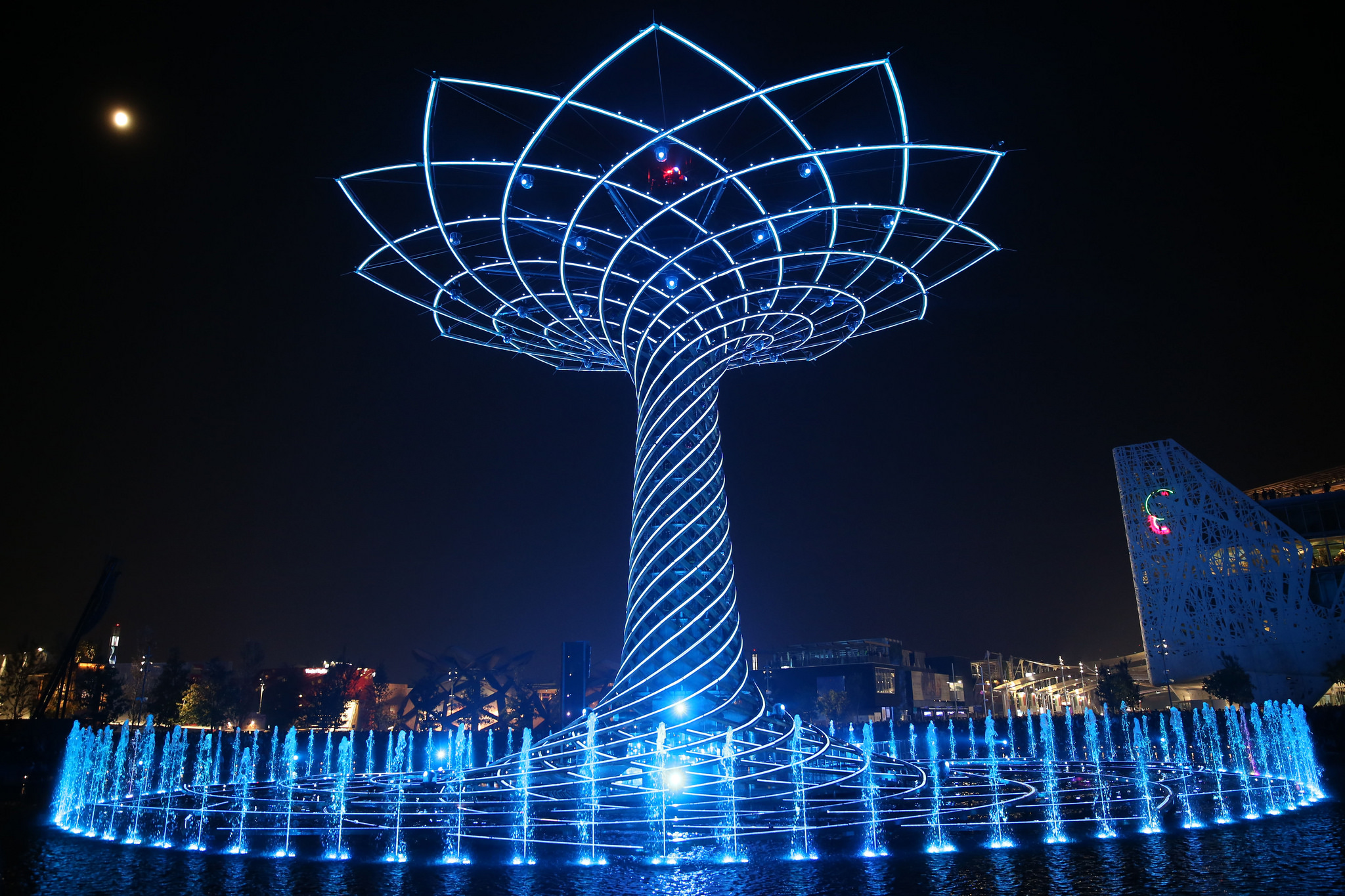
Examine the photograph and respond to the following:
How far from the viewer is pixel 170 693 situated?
176 feet

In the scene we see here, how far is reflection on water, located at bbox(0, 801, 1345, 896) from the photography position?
1158 centimetres

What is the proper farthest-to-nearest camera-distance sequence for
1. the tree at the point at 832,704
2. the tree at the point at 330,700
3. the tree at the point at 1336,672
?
1. the tree at the point at 832,704
2. the tree at the point at 330,700
3. the tree at the point at 1336,672

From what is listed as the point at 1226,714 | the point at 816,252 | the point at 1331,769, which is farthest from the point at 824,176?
the point at 1226,714

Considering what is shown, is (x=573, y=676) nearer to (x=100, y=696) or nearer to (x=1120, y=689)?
(x=100, y=696)

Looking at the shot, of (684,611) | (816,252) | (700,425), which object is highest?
(816,252)

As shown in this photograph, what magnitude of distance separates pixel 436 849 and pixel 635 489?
403 inches

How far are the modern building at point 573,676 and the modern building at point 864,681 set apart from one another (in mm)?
42933

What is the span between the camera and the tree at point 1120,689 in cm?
5944

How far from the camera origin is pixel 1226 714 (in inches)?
1517

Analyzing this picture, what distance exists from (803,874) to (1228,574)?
58.2m

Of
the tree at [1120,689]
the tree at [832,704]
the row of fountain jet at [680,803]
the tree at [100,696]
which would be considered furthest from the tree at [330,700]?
the tree at [1120,689]

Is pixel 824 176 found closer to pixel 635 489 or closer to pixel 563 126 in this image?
pixel 563 126

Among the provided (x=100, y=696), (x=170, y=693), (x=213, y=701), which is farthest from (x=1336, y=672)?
(x=213, y=701)

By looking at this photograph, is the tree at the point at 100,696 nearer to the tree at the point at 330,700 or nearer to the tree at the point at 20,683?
the tree at the point at 20,683
